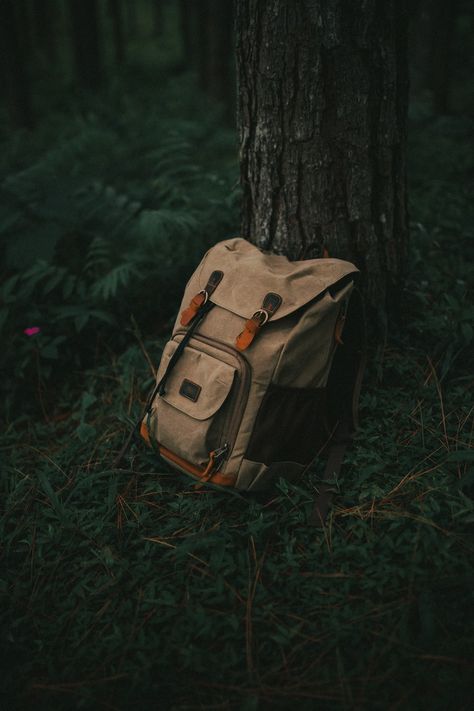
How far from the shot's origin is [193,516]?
2.01 metres

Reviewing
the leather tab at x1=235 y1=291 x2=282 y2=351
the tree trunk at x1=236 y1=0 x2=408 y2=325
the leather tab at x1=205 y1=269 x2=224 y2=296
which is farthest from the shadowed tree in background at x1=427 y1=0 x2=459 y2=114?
the leather tab at x1=235 y1=291 x2=282 y2=351

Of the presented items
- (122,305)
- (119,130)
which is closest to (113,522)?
(122,305)

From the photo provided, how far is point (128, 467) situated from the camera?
7.63 ft

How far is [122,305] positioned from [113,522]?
1468 millimetres

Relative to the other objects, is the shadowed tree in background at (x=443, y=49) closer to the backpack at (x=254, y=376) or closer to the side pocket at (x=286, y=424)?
the backpack at (x=254, y=376)

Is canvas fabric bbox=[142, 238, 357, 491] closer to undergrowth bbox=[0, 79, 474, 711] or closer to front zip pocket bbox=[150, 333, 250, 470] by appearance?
front zip pocket bbox=[150, 333, 250, 470]

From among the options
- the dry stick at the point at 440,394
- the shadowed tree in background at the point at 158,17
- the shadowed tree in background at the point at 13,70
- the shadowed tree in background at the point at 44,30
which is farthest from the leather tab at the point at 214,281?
the shadowed tree in background at the point at 158,17

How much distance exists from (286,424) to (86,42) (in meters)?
9.78

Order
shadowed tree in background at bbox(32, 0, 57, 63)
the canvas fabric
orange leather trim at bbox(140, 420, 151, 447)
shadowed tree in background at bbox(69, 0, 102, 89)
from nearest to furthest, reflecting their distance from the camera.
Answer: the canvas fabric < orange leather trim at bbox(140, 420, 151, 447) < shadowed tree in background at bbox(69, 0, 102, 89) < shadowed tree in background at bbox(32, 0, 57, 63)

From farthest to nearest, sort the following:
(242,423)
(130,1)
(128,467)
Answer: (130,1) < (128,467) < (242,423)

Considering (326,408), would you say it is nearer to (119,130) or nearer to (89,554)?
(89,554)

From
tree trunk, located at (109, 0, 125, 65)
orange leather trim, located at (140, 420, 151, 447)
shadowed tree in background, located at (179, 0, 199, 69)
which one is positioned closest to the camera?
orange leather trim, located at (140, 420, 151, 447)

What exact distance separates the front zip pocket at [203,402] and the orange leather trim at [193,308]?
9 centimetres

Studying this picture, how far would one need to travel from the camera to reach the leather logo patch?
6.52 ft
